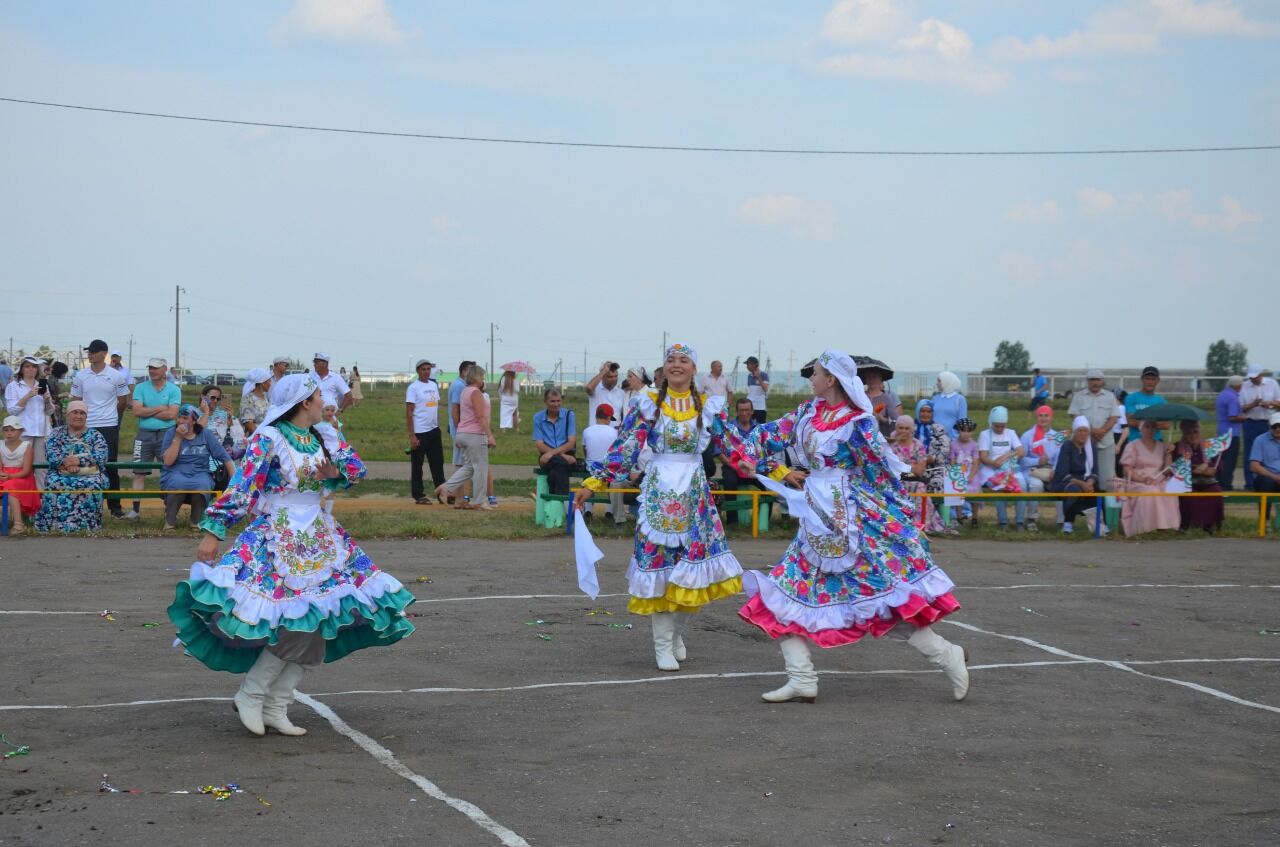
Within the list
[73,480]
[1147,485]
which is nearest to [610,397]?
[73,480]

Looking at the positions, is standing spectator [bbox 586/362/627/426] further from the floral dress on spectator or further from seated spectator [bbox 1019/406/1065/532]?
the floral dress on spectator

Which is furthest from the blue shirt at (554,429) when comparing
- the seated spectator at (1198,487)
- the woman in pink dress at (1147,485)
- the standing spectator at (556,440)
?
the seated spectator at (1198,487)

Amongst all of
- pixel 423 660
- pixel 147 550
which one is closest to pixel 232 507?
pixel 423 660

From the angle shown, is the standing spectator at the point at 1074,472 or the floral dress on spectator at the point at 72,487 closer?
the floral dress on spectator at the point at 72,487

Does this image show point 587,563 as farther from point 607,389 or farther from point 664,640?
point 607,389

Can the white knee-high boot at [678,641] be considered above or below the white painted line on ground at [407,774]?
above

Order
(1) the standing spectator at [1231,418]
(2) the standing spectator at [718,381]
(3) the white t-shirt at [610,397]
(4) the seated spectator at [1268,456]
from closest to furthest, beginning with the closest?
(4) the seated spectator at [1268,456]
(3) the white t-shirt at [610,397]
(1) the standing spectator at [1231,418]
(2) the standing spectator at [718,381]

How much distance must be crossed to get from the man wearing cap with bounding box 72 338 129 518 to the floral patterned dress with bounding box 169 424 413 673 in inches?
419

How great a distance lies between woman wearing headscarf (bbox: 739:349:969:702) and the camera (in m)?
8.54

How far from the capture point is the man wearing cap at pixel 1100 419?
1928 centimetres

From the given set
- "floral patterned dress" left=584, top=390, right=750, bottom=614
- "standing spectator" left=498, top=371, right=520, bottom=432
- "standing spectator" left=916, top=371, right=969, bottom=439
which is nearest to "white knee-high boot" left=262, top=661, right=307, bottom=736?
"floral patterned dress" left=584, top=390, right=750, bottom=614

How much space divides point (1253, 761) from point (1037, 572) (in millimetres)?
7685

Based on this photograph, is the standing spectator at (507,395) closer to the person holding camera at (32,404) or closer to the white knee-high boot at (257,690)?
the person holding camera at (32,404)

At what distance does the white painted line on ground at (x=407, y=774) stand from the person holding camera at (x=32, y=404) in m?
10.5
